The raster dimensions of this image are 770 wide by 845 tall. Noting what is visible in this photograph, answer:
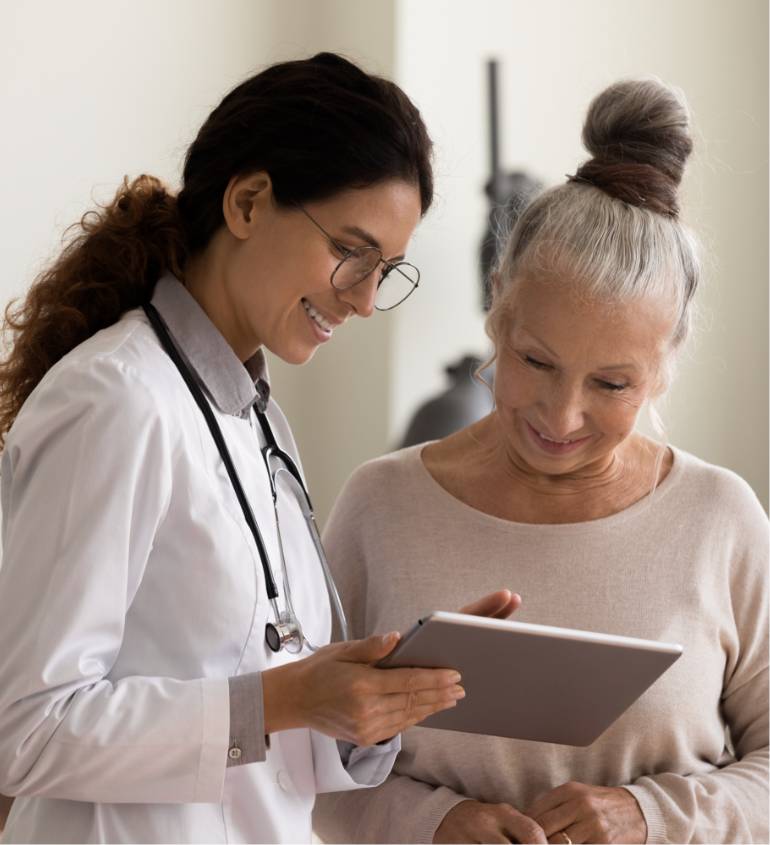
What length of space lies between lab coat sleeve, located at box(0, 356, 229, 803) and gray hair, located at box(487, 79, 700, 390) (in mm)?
753

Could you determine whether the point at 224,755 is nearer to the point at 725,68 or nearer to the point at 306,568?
the point at 306,568

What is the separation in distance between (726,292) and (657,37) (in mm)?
814

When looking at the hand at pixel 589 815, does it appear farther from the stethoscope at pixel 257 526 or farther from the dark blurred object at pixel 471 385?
the dark blurred object at pixel 471 385

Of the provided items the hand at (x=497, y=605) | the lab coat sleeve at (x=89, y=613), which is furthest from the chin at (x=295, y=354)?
the hand at (x=497, y=605)

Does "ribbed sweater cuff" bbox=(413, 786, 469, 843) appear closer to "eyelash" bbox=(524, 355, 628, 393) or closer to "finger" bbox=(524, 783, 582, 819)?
"finger" bbox=(524, 783, 582, 819)

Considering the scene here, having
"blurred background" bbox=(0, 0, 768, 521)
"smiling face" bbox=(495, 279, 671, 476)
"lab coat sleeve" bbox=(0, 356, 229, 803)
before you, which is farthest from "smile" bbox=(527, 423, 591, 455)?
"blurred background" bbox=(0, 0, 768, 521)

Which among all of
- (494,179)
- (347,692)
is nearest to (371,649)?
(347,692)

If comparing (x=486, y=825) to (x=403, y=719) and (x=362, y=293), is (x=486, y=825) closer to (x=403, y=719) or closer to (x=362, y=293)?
(x=403, y=719)

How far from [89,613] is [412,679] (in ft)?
1.18

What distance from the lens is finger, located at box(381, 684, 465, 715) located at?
4.20 ft

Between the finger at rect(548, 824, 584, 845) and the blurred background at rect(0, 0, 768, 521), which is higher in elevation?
the blurred background at rect(0, 0, 768, 521)

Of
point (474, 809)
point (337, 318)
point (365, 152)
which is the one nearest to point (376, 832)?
point (474, 809)

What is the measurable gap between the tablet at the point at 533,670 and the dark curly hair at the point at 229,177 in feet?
1.89

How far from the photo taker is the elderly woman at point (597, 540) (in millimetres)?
1707
